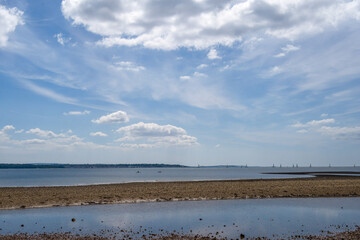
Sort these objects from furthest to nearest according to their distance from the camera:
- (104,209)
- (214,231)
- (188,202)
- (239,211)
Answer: (188,202), (104,209), (239,211), (214,231)

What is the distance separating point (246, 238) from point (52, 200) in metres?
27.5

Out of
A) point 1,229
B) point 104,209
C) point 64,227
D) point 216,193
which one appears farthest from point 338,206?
point 1,229

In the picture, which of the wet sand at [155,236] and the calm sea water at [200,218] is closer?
the wet sand at [155,236]

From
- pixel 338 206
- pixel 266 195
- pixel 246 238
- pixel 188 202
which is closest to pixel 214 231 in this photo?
pixel 246 238

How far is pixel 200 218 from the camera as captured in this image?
89.8ft

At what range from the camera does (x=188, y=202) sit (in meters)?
38.3

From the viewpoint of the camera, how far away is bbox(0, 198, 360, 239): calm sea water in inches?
912

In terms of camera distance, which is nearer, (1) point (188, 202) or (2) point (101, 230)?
(2) point (101, 230)

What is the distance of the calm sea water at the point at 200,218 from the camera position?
2317 cm

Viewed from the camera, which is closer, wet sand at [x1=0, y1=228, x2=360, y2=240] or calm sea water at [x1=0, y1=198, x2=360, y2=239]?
wet sand at [x1=0, y1=228, x2=360, y2=240]

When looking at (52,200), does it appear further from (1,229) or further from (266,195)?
(266,195)

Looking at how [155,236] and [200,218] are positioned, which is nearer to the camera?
[155,236]

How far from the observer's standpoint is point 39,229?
2398cm

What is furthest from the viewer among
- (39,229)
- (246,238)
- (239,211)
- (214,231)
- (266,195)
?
(266,195)
